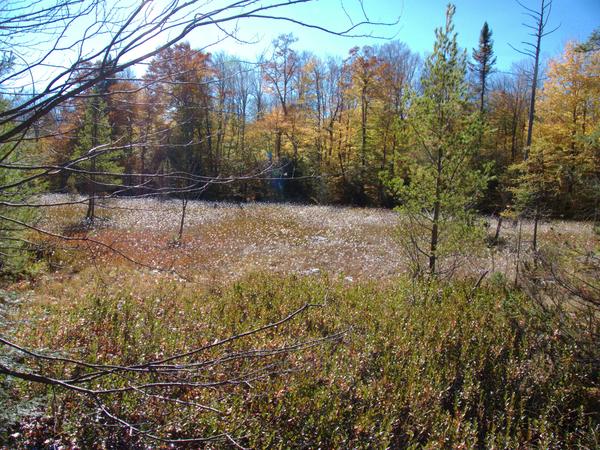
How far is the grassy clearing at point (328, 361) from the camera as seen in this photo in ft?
12.1

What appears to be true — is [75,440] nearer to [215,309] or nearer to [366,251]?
[215,309]

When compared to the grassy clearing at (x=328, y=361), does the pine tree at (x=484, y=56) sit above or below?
above

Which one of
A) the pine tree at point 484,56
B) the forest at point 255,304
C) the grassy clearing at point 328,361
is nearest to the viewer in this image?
the forest at point 255,304

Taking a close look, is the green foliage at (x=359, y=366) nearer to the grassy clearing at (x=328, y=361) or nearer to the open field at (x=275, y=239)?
the grassy clearing at (x=328, y=361)

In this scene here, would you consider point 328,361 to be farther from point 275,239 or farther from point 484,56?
point 484,56

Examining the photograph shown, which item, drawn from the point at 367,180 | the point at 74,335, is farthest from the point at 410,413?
the point at 367,180

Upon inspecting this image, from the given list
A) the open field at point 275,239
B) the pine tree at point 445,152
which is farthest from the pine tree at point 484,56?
the pine tree at point 445,152

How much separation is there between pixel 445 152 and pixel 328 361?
18.0 feet

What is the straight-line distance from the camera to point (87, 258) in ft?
40.1

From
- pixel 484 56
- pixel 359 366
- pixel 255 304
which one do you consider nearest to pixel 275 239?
pixel 255 304

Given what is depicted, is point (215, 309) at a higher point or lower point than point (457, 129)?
lower

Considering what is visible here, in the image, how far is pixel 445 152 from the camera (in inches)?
332

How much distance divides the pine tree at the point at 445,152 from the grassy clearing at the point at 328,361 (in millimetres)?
1559

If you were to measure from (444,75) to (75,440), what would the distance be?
8.27m
